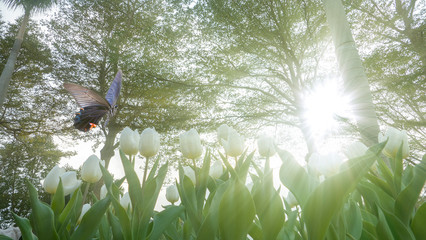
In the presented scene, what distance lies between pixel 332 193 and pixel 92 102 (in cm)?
353

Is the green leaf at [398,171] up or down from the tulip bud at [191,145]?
down

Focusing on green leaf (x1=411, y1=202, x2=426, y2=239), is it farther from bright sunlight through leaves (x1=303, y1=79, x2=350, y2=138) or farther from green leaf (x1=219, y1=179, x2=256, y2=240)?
bright sunlight through leaves (x1=303, y1=79, x2=350, y2=138)

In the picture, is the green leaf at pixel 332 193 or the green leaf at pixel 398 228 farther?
the green leaf at pixel 398 228

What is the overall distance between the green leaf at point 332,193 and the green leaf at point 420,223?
0.77ft

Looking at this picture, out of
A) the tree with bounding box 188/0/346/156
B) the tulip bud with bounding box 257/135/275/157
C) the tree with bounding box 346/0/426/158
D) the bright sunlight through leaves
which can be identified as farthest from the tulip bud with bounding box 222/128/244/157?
the tree with bounding box 346/0/426/158

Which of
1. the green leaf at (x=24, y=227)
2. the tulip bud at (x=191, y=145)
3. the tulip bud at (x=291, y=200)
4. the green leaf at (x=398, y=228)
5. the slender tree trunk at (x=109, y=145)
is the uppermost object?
the slender tree trunk at (x=109, y=145)

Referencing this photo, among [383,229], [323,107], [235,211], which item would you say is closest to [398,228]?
[383,229]

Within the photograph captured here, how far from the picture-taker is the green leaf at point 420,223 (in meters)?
0.61

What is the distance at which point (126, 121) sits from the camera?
9516 mm

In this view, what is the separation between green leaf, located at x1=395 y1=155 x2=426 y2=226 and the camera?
62cm

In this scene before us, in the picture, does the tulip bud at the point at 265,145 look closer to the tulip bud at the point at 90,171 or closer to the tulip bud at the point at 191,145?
the tulip bud at the point at 191,145

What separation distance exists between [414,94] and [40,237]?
855cm

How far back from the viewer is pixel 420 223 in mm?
622

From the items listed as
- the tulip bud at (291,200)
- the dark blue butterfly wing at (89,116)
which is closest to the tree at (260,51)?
the dark blue butterfly wing at (89,116)
